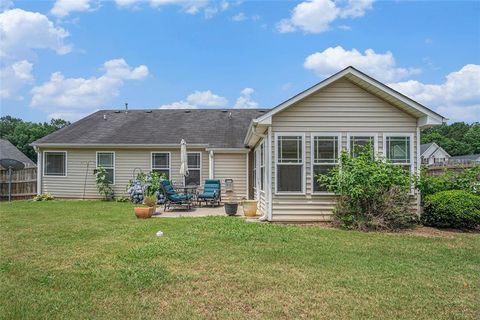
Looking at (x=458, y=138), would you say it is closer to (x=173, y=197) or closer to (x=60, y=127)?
(x=173, y=197)

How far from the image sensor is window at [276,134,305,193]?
30.7 ft

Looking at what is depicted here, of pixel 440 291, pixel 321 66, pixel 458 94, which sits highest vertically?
pixel 321 66

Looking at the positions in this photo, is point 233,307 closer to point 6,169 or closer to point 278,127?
point 278,127

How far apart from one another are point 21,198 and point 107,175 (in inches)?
195

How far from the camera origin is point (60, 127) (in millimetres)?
51781

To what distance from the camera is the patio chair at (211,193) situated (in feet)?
44.3

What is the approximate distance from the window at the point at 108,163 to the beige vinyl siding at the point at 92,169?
153 mm

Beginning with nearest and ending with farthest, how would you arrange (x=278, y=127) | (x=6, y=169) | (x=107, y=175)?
(x=278, y=127), (x=107, y=175), (x=6, y=169)

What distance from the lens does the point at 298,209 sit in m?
9.36

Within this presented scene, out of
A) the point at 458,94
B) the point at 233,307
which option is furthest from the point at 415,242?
the point at 458,94

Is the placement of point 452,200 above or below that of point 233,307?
above

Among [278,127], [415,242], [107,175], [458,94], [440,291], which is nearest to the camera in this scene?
[440,291]

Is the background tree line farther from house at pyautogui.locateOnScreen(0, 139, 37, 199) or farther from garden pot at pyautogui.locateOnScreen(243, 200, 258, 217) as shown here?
garden pot at pyautogui.locateOnScreen(243, 200, 258, 217)

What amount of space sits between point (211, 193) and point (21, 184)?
9944 millimetres
